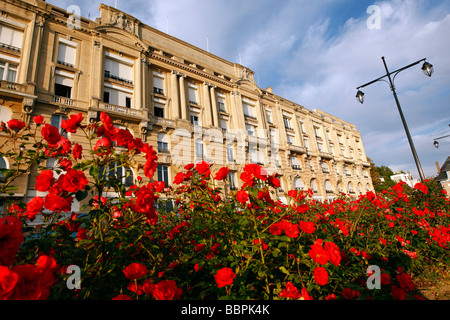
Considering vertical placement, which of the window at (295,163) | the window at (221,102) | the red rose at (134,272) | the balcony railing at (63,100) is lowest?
the red rose at (134,272)

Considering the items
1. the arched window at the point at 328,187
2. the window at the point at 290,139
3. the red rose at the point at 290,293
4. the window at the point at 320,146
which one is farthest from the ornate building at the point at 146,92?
the red rose at the point at 290,293

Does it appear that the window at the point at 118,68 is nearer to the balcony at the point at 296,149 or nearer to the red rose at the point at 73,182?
the red rose at the point at 73,182

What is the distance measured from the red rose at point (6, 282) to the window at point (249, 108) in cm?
2080

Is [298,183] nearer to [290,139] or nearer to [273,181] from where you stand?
[290,139]

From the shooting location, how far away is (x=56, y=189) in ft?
5.29

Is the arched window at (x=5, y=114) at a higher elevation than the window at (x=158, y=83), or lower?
lower

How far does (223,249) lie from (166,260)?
770 mm

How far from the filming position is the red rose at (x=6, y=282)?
26.9 inches

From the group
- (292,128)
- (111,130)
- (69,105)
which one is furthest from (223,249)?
(292,128)

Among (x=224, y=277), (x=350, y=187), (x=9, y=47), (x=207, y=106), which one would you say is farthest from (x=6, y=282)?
(x=350, y=187)

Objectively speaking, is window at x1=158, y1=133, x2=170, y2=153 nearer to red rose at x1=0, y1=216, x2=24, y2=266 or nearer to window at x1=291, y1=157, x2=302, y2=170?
red rose at x1=0, y1=216, x2=24, y2=266

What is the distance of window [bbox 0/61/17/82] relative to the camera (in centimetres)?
1063
